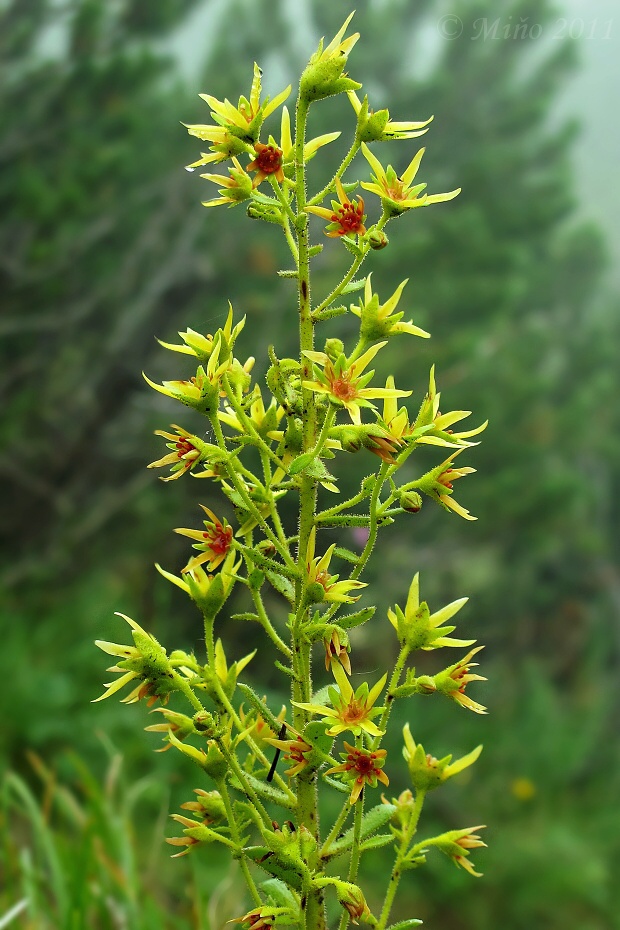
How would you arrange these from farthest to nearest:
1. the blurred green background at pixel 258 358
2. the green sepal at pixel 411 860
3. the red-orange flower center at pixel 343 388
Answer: the blurred green background at pixel 258 358 < the green sepal at pixel 411 860 < the red-orange flower center at pixel 343 388

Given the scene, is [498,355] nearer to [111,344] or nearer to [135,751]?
[111,344]

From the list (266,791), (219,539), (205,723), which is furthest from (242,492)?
(266,791)

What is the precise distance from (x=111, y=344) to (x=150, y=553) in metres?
1.42

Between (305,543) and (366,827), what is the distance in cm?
38

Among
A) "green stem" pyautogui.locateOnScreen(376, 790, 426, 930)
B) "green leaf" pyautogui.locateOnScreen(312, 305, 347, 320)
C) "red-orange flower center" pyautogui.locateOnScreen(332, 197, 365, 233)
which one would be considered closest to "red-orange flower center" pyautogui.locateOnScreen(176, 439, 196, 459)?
"green leaf" pyautogui.locateOnScreen(312, 305, 347, 320)

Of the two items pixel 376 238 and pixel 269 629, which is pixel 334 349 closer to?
pixel 376 238

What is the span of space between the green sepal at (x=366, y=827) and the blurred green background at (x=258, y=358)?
255cm

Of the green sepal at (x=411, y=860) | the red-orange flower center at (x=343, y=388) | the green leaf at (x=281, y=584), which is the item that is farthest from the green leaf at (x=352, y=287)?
the green sepal at (x=411, y=860)

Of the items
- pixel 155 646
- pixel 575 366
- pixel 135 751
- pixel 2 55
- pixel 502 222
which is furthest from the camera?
pixel 575 366

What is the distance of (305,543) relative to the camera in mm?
1199

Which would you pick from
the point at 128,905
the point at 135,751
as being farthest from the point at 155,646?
the point at 135,751

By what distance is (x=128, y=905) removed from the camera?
73.7 inches

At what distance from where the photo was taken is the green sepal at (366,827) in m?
1.19

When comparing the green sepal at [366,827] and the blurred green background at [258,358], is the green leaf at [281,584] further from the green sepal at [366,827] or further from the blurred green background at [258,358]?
the blurred green background at [258,358]
